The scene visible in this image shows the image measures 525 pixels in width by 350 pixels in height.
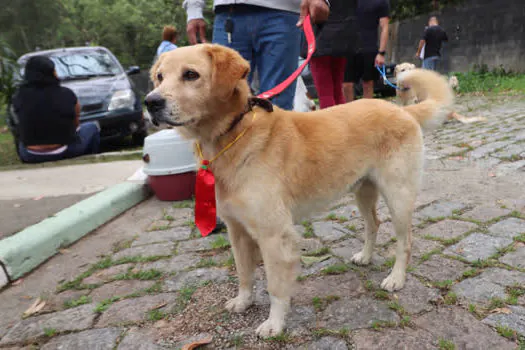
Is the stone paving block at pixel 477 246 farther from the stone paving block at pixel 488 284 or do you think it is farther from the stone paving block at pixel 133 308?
the stone paving block at pixel 133 308

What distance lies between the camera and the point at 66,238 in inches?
135

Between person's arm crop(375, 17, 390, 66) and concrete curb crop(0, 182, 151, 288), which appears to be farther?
person's arm crop(375, 17, 390, 66)

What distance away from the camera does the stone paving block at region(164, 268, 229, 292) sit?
2711 mm

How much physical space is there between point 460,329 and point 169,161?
3164 mm

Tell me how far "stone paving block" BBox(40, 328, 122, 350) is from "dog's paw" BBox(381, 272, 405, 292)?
1.72m

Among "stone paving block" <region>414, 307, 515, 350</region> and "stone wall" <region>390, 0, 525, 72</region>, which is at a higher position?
"stone wall" <region>390, 0, 525, 72</region>

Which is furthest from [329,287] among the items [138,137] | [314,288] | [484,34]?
[484,34]

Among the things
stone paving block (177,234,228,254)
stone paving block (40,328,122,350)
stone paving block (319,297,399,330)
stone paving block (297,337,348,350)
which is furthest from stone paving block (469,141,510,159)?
stone paving block (40,328,122,350)

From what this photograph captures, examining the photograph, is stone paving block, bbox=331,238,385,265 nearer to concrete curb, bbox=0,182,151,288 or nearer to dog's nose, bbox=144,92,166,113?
dog's nose, bbox=144,92,166,113

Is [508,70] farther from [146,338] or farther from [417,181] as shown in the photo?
[146,338]

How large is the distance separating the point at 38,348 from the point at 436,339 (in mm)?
2237

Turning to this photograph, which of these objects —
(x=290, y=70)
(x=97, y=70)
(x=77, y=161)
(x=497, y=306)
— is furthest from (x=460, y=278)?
Result: (x=97, y=70)

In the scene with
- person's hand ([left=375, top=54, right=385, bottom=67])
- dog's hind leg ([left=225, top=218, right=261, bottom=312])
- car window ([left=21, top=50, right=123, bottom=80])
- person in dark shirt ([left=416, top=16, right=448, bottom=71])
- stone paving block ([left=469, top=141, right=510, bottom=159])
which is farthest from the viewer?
person in dark shirt ([left=416, top=16, right=448, bottom=71])

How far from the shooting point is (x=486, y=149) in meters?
5.35
